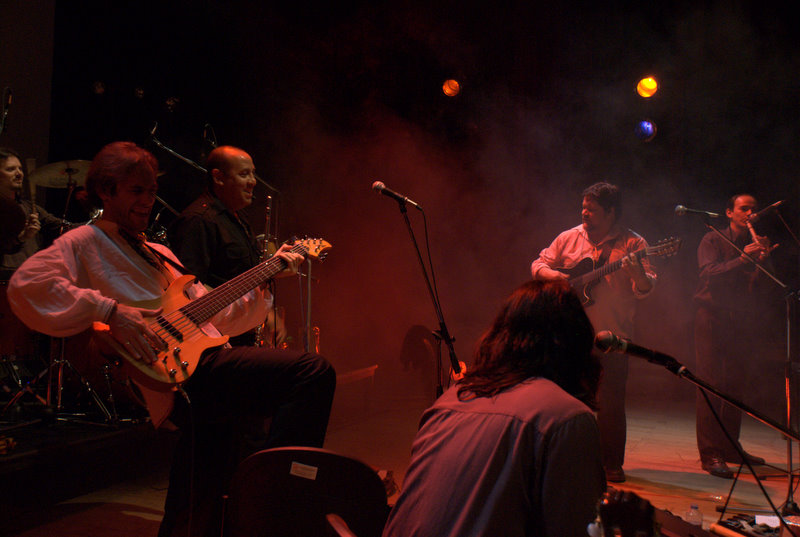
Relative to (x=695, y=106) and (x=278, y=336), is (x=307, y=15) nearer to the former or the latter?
(x=278, y=336)

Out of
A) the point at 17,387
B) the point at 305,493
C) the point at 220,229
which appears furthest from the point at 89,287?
the point at 17,387

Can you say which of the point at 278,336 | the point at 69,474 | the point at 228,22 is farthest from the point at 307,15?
the point at 69,474

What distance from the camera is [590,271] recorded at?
4.47 m

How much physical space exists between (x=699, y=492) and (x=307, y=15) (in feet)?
22.5

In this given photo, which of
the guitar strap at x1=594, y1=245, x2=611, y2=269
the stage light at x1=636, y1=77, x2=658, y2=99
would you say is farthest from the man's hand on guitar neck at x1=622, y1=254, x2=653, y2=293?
the stage light at x1=636, y1=77, x2=658, y2=99

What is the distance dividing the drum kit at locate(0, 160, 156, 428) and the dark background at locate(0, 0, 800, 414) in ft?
7.85

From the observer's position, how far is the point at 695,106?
791cm

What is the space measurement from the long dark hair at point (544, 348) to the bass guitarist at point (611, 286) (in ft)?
8.75

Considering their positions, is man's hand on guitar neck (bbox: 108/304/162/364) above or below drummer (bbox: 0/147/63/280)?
below

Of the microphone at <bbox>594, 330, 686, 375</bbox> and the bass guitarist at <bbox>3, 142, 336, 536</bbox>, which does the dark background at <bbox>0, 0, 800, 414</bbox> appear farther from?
the microphone at <bbox>594, 330, 686, 375</bbox>

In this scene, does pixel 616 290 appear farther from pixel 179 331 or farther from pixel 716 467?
pixel 179 331

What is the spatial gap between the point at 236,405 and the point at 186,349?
1.21 ft

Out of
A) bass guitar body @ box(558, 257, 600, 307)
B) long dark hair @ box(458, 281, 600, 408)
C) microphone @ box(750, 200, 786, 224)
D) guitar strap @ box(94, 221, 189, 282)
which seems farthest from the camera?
microphone @ box(750, 200, 786, 224)

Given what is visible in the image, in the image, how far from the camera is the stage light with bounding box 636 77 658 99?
296 inches
